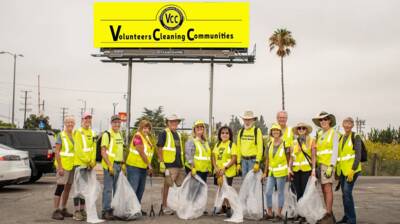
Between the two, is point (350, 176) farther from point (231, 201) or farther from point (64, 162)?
point (64, 162)

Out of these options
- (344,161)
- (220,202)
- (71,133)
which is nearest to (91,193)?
(71,133)

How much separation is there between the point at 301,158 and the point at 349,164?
0.80 m

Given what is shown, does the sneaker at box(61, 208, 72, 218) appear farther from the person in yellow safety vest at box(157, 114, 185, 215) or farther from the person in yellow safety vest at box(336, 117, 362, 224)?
the person in yellow safety vest at box(336, 117, 362, 224)

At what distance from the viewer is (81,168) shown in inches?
387

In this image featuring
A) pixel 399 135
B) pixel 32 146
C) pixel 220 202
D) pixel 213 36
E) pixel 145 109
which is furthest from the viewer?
pixel 145 109

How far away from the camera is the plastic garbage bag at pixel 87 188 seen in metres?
9.61

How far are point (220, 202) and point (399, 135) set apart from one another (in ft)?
173

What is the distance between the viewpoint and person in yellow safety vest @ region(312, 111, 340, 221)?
9297mm

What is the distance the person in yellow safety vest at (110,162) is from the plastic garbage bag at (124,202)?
0.15 m

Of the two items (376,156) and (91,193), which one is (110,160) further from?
(376,156)

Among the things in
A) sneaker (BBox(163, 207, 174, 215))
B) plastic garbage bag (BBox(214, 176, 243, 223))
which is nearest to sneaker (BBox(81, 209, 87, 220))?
sneaker (BBox(163, 207, 174, 215))

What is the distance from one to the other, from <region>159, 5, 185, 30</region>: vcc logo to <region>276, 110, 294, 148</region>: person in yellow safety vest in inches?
879

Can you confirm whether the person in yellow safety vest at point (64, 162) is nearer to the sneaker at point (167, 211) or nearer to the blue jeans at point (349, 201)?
the sneaker at point (167, 211)

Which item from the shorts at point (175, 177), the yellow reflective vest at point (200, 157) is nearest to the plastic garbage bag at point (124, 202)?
the shorts at point (175, 177)
